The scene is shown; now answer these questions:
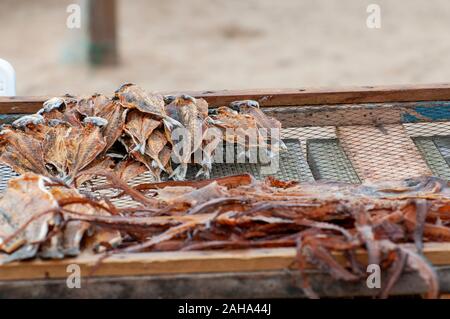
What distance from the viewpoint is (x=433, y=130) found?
175 inches

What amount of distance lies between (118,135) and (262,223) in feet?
4.66

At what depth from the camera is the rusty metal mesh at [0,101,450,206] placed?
391 cm

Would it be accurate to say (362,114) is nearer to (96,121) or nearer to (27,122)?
(96,121)

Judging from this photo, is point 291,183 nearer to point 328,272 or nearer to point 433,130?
point 328,272

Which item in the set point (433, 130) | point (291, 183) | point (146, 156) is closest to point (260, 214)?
point (291, 183)

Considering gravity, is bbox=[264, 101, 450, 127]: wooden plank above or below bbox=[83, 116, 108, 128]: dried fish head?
below

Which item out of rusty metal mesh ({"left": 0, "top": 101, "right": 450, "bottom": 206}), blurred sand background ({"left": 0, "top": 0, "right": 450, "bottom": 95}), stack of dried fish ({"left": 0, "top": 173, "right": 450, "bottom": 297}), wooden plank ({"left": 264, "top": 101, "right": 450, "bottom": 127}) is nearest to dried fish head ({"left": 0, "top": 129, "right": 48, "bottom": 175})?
rusty metal mesh ({"left": 0, "top": 101, "right": 450, "bottom": 206})

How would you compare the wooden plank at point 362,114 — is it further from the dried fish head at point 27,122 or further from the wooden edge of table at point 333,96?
the dried fish head at point 27,122

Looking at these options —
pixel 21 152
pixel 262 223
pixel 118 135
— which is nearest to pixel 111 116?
pixel 118 135

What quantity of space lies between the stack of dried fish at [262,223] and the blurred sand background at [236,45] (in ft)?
28.4

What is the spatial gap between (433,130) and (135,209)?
2082mm

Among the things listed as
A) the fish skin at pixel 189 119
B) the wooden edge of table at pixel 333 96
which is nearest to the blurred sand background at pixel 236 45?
the wooden edge of table at pixel 333 96

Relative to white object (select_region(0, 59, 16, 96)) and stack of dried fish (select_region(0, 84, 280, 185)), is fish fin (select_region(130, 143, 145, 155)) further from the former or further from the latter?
white object (select_region(0, 59, 16, 96))

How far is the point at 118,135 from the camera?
3.93 metres
